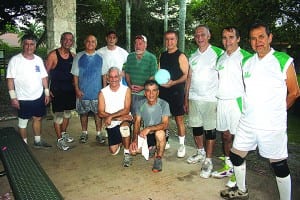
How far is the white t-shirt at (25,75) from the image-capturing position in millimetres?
4949

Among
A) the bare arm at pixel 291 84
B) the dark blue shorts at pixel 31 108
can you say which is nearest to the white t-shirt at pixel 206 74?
the bare arm at pixel 291 84

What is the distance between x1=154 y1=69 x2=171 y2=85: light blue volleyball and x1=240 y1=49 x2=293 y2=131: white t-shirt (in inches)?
71.2

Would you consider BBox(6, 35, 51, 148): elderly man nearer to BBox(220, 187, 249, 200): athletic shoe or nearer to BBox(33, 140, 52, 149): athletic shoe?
BBox(33, 140, 52, 149): athletic shoe

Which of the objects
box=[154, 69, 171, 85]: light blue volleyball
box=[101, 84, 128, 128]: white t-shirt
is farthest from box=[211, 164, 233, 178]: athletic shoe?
box=[101, 84, 128, 128]: white t-shirt

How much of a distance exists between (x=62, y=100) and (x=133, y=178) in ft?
6.91

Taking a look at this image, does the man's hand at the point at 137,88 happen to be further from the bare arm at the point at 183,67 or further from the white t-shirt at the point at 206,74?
the white t-shirt at the point at 206,74

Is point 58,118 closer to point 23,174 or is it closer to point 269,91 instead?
point 23,174

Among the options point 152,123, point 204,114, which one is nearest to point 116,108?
point 152,123

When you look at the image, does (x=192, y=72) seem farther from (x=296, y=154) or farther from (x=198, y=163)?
(x=296, y=154)

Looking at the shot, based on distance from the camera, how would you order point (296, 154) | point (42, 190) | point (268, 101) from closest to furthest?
point (42, 190) → point (268, 101) → point (296, 154)

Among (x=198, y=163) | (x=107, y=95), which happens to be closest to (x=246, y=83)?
(x=198, y=163)

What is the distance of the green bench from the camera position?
2.62 m

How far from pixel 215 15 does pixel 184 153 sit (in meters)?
7.24

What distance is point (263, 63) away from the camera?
10.8ft
